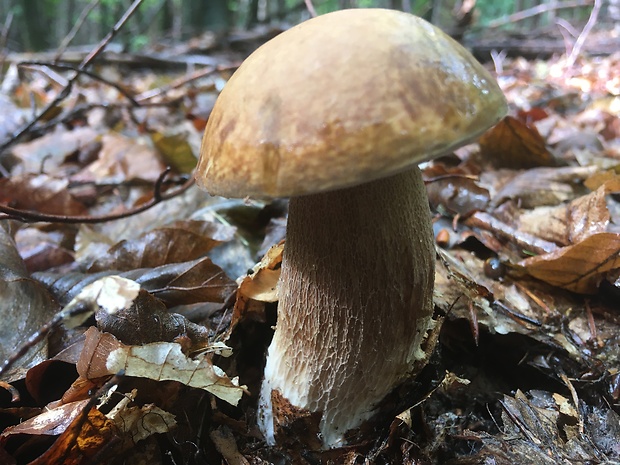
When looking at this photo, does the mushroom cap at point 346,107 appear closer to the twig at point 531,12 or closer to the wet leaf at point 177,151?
the wet leaf at point 177,151

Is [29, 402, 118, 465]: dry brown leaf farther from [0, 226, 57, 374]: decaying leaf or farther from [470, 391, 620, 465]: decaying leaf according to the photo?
[470, 391, 620, 465]: decaying leaf

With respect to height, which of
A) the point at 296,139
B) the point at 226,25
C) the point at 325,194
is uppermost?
the point at 296,139

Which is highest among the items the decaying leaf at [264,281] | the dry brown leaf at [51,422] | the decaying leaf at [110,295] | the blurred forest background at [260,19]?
the decaying leaf at [110,295]

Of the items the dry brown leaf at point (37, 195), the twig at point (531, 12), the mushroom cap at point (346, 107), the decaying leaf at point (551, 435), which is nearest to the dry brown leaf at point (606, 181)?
the decaying leaf at point (551, 435)

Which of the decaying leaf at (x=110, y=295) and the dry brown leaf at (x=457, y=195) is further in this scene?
the dry brown leaf at (x=457, y=195)

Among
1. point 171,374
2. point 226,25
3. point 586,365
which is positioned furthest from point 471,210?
point 226,25

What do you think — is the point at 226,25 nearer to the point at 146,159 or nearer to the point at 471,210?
the point at 146,159

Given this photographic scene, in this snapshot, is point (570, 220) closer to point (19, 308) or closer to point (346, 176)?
point (346, 176)

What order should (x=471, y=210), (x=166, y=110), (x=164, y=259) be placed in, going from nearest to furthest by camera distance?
(x=164, y=259) < (x=471, y=210) < (x=166, y=110)

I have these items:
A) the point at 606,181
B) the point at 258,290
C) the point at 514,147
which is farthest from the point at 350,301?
the point at 514,147
